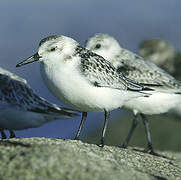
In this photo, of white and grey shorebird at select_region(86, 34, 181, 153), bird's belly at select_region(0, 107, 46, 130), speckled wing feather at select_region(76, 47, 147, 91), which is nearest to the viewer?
speckled wing feather at select_region(76, 47, 147, 91)

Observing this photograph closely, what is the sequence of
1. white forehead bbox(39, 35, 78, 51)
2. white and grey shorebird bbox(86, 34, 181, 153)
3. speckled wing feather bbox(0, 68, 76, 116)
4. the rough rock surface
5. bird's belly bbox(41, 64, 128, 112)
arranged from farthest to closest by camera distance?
white and grey shorebird bbox(86, 34, 181, 153), speckled wing feather bbox(0, 68, 76, 116), white forehead bbox(39, 35, 78, 51), bird's belly bbox(41, 64, 128, 112), the rough rock surface

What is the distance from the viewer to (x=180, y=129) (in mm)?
16047

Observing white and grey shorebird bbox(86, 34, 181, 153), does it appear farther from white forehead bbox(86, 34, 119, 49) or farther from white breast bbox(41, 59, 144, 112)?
white breast bbox(41, 59, 144, 112)

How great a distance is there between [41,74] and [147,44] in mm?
12471

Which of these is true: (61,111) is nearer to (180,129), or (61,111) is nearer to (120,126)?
(180,129)

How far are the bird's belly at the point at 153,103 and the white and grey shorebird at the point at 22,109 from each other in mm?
1214

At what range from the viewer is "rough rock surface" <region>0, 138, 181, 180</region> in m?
4.53

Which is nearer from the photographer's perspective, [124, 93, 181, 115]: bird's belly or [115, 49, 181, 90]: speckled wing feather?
[124, 93, 181, 115]: bird's belly

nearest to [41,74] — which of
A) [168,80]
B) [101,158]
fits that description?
[101,158]

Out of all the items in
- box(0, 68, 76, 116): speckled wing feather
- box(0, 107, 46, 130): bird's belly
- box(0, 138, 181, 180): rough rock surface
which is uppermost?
box(0, 138, 181, 180): rough rock surface

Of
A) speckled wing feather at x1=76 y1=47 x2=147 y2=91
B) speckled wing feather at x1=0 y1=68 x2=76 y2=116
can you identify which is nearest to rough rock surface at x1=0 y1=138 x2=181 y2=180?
speckled wing feather at x1=76 y1=47 x2=147 y2=91

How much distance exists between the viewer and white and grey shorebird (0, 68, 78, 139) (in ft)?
27.5

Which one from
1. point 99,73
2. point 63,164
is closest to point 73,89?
point 99,73

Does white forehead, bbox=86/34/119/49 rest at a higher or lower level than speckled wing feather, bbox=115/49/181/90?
higher
